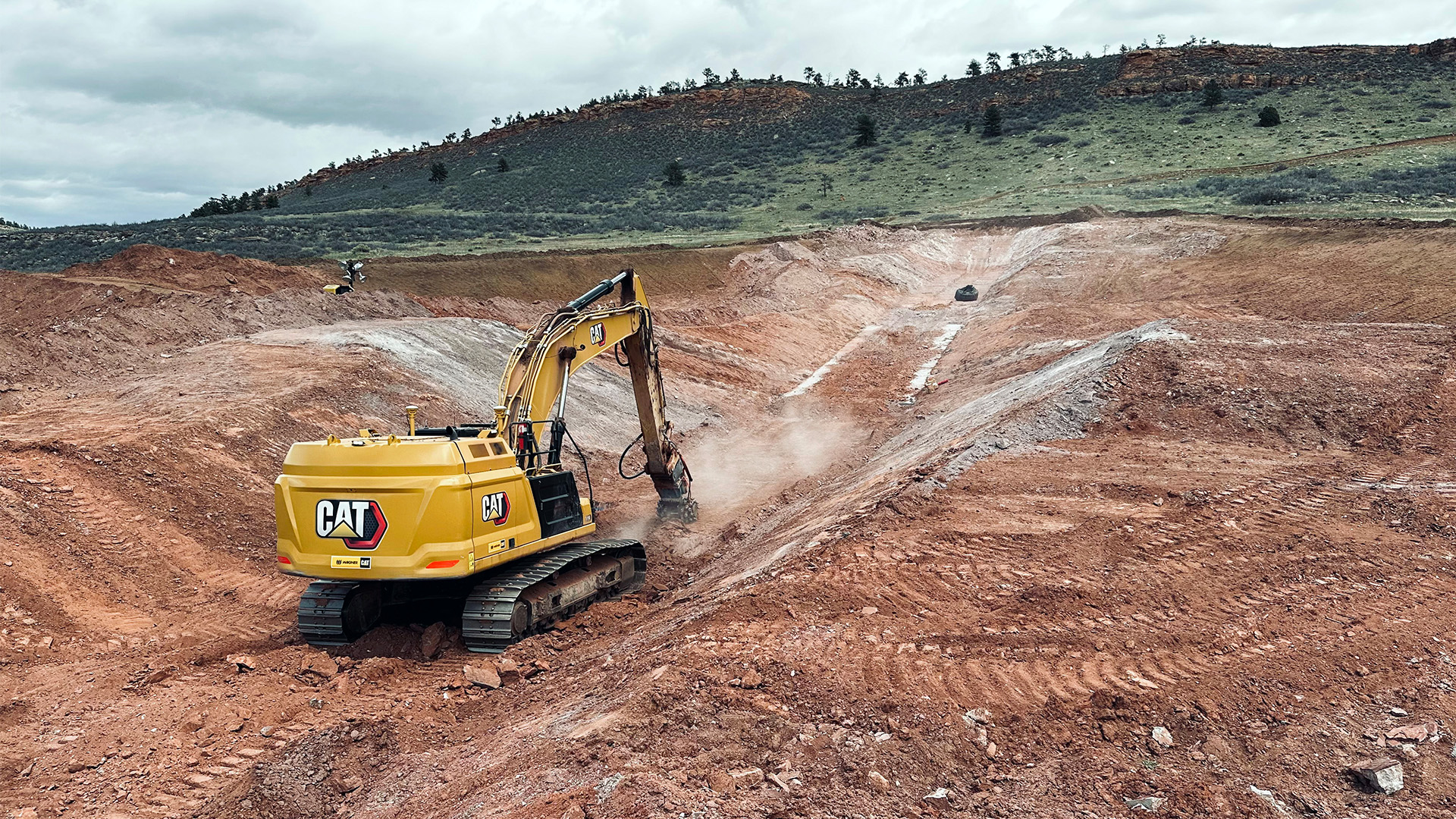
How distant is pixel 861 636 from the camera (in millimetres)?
7797

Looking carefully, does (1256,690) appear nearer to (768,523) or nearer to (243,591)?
(768,523)

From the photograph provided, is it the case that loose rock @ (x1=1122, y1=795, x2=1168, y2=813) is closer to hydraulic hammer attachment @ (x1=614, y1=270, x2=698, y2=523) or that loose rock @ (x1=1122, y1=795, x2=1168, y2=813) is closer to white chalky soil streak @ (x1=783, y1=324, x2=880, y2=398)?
hydraulic hammer attachment @ (x1=614, y1=270, x2=698, y2=523)

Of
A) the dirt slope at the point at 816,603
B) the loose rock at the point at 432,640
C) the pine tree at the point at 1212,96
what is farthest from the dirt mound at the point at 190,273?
the pine tree at the point at 1212,96

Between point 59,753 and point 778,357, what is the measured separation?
2212 cm

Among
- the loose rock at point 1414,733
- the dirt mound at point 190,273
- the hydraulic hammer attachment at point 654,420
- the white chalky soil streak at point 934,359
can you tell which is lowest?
the white chalky soil streak at point 934,359

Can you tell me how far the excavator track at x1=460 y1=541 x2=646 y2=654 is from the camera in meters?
8.90

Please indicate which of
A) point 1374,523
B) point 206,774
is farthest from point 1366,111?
point 206,774

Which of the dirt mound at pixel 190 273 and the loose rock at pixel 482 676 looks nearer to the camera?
the loose rock at pixel 482 676

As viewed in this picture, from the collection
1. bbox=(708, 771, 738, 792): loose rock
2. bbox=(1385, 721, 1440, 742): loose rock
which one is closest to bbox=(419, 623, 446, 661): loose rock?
bbox=(708, 771, 738, 792): loose rock

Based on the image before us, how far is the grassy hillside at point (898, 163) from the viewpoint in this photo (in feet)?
131

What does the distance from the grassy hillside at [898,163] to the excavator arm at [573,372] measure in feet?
82.8

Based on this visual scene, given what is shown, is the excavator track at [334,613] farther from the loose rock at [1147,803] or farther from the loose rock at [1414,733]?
the loose rock at [1414,733]

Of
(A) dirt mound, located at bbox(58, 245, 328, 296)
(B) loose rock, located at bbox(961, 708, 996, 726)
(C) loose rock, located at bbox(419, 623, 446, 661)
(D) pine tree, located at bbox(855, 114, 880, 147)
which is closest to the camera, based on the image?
(B) loose rock, located at bbox(961, 708, 996, 726)

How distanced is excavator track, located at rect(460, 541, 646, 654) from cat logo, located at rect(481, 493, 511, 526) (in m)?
0.65
